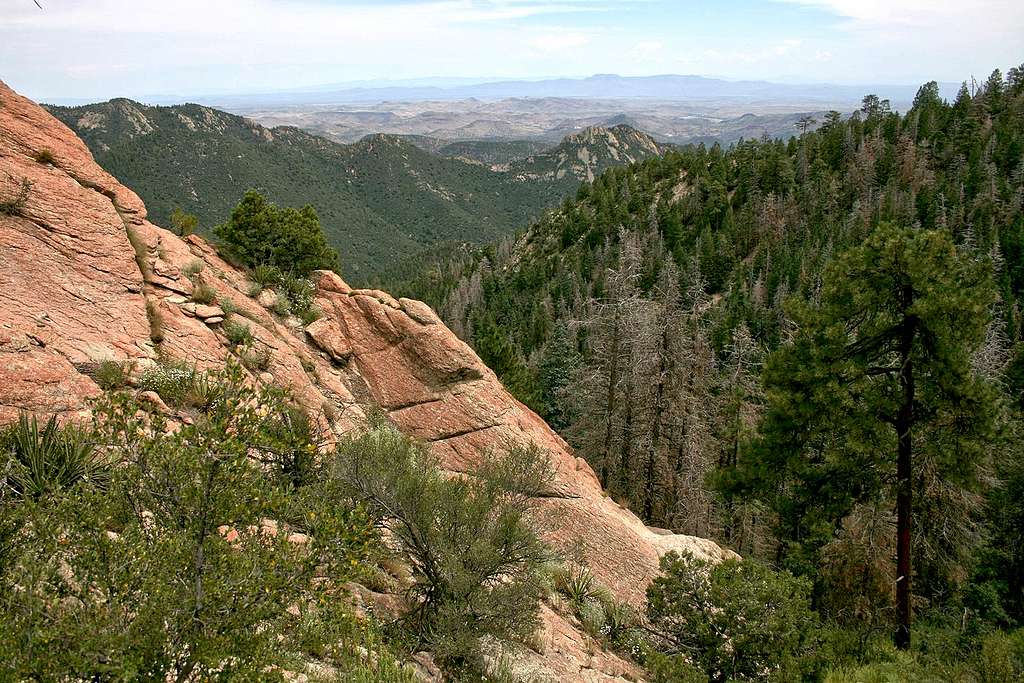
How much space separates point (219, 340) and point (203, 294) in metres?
1.52

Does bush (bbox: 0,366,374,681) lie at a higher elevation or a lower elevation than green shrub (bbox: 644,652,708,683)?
higher

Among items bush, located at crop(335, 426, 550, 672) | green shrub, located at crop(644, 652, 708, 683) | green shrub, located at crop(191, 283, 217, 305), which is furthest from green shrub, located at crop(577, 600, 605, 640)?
green shrub, located at crop(191, 283, 217, 305)

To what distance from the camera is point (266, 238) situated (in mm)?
17953

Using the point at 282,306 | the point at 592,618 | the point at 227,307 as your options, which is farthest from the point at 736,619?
the point at 282,306

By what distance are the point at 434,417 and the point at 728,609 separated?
848 cm

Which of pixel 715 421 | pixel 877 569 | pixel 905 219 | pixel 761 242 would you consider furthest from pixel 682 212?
pixel 877 569

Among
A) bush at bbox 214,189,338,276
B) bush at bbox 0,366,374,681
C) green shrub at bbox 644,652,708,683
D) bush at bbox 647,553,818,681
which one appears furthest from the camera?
bush at bbox 214,189,338,276

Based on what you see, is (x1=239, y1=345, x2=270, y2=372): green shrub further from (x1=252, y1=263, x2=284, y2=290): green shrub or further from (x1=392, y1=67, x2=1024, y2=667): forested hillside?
(x1=392, y1=67, x2=1024, y2=667): forested hillside

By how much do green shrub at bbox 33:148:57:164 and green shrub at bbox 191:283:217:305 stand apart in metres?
4.14

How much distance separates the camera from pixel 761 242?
6862cm

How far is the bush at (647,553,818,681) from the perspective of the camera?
929cm

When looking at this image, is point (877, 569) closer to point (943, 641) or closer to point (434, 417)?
point (943, 641)

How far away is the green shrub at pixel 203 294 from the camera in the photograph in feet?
45.2

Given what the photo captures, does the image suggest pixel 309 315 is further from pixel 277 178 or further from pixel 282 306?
pixel 277 178
